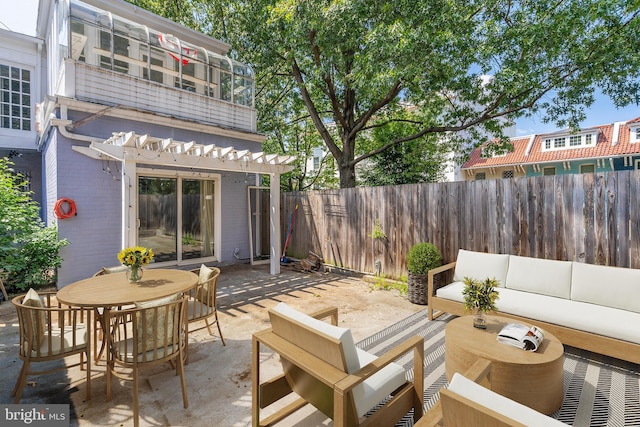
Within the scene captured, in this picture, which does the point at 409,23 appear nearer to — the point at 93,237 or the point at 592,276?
the point at 592,276

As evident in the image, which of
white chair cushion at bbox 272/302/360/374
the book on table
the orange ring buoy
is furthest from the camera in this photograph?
the orange ring buoy

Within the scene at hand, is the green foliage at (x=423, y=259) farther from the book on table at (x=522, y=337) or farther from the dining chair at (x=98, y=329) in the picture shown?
the dining chair at (x=98, y=329)

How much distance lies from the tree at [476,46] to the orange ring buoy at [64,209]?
6.27 meters

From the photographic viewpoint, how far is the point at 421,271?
5.09m

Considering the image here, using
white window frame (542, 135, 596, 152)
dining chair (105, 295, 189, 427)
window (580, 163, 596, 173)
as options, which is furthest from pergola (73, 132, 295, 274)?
white window frame (542, 135, 596, 152)

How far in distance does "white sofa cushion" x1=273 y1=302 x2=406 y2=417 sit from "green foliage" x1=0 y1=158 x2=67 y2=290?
5398mm

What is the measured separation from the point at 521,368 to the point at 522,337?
0.35 m

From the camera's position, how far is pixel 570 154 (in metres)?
17.0

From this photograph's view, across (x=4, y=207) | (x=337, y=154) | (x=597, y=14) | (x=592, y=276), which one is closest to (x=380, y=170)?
(x=337, y=154)

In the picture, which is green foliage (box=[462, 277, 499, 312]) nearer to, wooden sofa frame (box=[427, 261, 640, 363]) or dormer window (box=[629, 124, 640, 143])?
wooden sofa frame (box=[427, 261, 640, 363])

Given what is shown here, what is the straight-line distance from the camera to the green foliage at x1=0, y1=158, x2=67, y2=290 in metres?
4.95

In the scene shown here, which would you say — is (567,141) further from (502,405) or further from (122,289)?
(122,289)

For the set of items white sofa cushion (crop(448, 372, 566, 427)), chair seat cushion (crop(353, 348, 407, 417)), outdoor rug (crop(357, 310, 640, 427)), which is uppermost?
white sofa cushion (crop(448, 372, 566, 427))

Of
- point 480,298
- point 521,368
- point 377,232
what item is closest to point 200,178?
point 377,232
